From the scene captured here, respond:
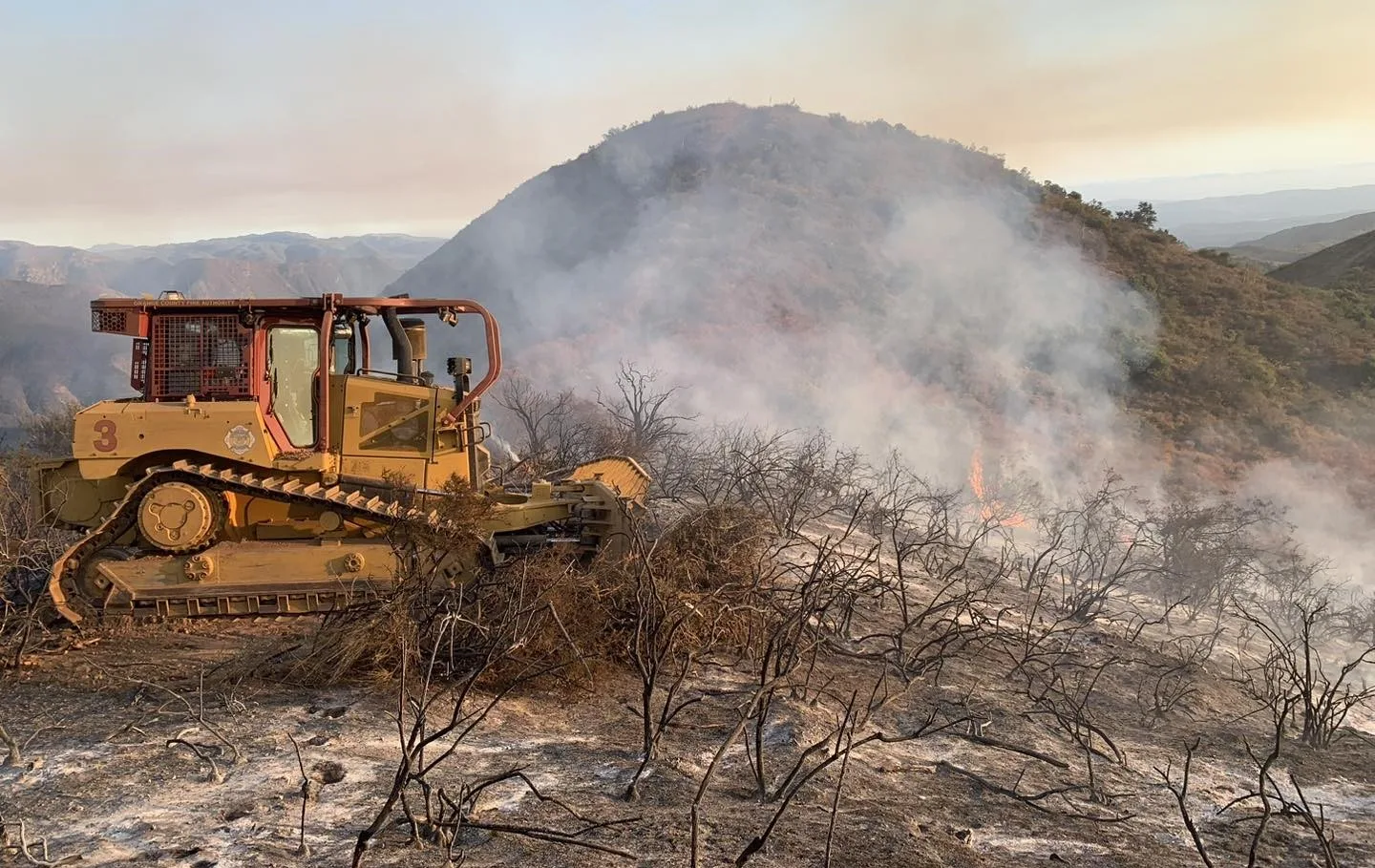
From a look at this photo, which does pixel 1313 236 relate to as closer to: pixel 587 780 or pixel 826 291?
pixel 826 291

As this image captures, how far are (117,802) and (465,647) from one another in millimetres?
1705

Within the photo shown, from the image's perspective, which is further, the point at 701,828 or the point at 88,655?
the point at 88,655

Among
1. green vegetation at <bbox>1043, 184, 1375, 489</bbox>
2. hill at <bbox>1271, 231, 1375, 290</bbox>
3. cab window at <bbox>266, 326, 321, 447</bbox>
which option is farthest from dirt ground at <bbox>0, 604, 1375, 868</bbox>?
hill at <bbox>1271, 231, 1375, 290</bbox>

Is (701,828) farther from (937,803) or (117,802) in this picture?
(117,802)

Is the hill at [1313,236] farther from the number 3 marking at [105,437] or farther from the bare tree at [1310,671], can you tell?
the number 3 marking at [105,437]

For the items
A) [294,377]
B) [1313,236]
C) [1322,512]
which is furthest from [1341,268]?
[1313,236]

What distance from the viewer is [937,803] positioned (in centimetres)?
381

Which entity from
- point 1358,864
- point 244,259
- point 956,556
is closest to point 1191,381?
point 956,556

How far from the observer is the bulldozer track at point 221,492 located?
19.3 ft

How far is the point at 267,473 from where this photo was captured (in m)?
6.25

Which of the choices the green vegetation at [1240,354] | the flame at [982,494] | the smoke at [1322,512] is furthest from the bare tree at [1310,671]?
the green vegetation at [1240,354]

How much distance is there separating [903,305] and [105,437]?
81.0 ft

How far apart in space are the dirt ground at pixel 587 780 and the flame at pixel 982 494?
11.2 meters

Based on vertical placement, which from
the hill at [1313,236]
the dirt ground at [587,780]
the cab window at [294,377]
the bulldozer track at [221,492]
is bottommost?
the dirt ground at [587,780]
